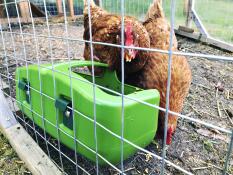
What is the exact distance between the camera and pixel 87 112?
0.82 m

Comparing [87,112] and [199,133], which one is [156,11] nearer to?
[199,133]

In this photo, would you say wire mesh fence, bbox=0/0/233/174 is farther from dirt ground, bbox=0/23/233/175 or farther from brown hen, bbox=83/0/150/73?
brown hen, bbox=83/0/150/73

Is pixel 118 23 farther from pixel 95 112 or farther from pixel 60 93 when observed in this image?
pixel 95 112

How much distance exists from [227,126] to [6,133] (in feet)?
3.93

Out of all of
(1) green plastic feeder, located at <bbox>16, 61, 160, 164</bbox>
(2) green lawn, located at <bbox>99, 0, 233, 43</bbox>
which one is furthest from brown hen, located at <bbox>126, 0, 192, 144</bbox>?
(2) green lawn, located at <bbox>99, 0, 233, 43</bbox>

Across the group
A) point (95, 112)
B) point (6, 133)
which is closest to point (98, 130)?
→ point (95, 112)

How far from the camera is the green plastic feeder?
0.78m

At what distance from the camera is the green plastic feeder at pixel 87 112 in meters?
0.78

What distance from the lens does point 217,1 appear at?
310 centimetres

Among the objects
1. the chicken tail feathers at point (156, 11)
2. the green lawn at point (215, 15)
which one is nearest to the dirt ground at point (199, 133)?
the chicken tail feathers at point (156, 11)

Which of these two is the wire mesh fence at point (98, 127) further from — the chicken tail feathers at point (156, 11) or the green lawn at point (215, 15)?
the green lawn at point (215, 15)

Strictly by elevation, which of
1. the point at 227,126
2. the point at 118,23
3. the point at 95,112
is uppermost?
the point at 118,23

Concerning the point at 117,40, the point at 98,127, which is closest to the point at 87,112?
the point at 98,127

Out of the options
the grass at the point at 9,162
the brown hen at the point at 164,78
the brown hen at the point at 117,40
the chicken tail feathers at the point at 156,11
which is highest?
the chicken tail feathers at the point at 156,11
